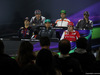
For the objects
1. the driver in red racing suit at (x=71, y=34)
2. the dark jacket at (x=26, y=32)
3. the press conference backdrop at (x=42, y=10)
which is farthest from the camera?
the press conference backdrop at (x=42, y=10)

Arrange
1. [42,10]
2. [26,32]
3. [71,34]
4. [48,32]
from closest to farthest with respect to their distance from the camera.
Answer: [71,34]
[48,32]
[26,32]
[42,10]

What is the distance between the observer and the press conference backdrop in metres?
9.48

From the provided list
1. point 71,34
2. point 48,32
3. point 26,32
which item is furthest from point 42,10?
point 71,34

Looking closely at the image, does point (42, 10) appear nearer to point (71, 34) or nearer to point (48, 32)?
point (48, 32)

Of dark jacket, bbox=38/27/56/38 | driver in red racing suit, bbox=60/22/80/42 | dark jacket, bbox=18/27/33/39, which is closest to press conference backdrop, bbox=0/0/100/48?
driver in red racing suit, bbox=60/22/80/42

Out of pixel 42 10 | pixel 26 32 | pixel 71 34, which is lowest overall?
pixel 71 34

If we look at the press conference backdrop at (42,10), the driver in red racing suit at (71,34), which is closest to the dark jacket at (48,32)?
the driver in red racing suit at (71,34)

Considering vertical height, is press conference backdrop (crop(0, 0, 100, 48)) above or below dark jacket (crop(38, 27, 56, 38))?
above

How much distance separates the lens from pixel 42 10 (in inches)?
406

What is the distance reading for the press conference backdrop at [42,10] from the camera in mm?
9484

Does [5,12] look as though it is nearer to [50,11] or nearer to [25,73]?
[50,11]

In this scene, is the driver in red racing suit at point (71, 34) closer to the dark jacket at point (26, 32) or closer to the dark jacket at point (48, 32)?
the dark jacket at point (48, 32)

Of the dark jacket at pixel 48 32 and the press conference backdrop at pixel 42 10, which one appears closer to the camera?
the dark jacket at pixel 48 32

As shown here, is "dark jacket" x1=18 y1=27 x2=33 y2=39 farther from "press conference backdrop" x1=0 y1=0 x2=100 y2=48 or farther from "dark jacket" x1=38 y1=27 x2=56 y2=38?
"press conference backdrop" x1=0 y1=0 x2=100 y2=48
